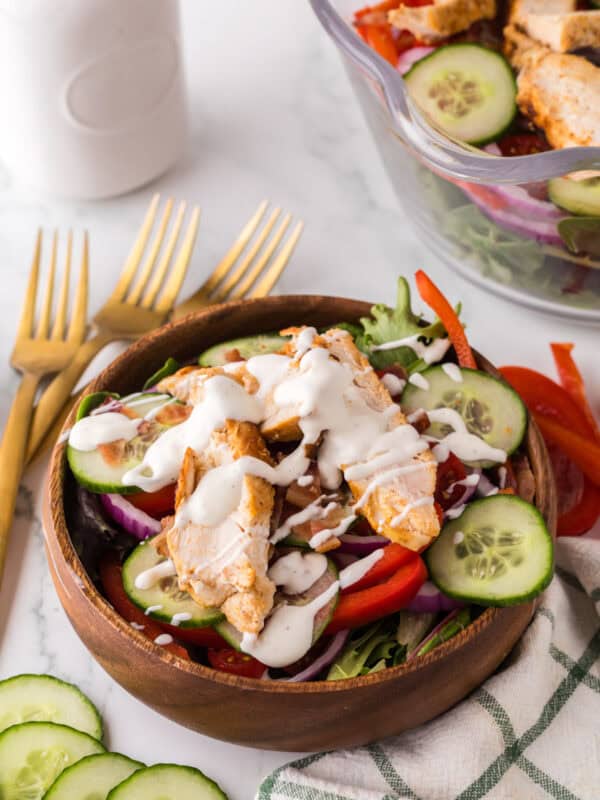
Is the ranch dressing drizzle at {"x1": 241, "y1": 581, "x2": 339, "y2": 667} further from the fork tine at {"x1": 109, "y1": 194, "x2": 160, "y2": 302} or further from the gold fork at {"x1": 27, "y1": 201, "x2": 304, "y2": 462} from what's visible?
the fork tine at {"x1": 109, "y1": 194, "x2": 160, "y2": 302}

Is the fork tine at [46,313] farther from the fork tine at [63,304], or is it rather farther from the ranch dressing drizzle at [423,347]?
the ranch dressing drizzle at [423,347]

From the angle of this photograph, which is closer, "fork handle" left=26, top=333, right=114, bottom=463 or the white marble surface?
the white marble surface

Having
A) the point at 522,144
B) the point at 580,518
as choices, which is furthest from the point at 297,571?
the point at 522,144

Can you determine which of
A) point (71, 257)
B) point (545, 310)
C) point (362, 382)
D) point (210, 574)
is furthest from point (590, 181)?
point (71, 257)

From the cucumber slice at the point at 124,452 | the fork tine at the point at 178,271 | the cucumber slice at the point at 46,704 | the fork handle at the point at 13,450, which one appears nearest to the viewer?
the cucumber slice at the point at 124,452

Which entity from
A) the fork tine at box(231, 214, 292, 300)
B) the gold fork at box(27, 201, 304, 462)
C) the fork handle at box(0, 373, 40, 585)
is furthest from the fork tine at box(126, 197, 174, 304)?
the fork handle at box(0, 373, 40, 585)

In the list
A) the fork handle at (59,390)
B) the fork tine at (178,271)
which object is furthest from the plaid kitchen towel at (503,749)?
the fork tine at (178,271)
